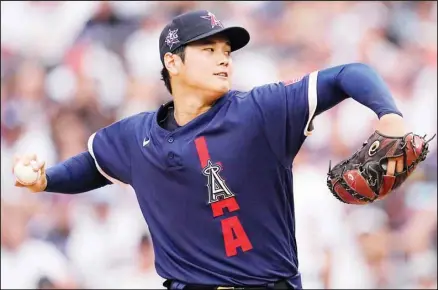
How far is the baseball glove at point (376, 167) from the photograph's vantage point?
2.61 meters

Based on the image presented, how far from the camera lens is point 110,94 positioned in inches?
241

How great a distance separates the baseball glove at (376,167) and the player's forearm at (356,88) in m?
0.10

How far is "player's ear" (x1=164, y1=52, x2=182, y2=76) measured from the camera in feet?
10.8

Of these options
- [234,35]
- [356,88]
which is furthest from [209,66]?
[356,88]

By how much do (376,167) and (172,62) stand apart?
3.34 feet

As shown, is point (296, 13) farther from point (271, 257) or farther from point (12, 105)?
point (271, 257)

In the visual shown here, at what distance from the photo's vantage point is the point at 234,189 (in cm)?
308

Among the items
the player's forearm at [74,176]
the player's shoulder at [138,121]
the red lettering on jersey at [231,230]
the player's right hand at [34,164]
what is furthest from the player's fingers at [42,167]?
the red lettering on jersey at [231,230]

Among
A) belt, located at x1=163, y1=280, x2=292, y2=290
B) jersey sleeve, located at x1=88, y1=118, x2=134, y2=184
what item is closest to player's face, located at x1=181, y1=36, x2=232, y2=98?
jersey sleeve, located at x1=88, y1=118, x2=134, y2=184

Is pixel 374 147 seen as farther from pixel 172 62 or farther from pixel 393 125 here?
pixel 172 62

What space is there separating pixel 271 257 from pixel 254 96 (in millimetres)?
598

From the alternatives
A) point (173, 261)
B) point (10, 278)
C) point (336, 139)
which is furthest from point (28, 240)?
point (173, 261)

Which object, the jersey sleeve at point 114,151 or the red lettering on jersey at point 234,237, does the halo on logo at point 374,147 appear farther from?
the jersey sleeve at point 114,151

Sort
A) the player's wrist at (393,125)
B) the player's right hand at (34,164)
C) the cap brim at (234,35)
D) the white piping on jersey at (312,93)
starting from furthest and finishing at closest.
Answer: the player's right hand at (34,164)
the cap brim at (234,35)
the white piping on jersey at (312,93)
the player's wrist at (393,125)
